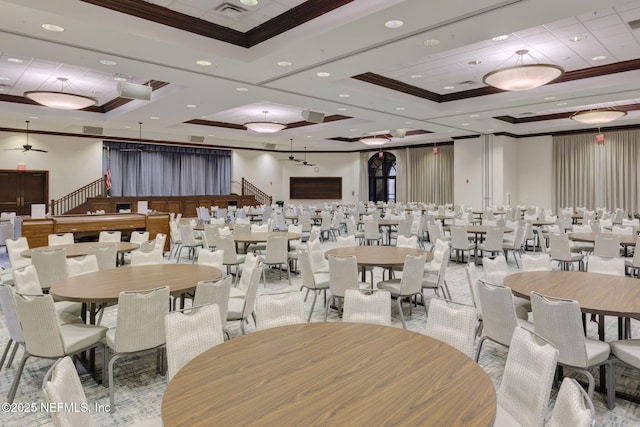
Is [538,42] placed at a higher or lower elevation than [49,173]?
higher

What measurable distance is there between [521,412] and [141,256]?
4.50 meters

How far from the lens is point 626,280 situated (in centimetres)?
380

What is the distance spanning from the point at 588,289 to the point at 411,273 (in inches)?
66.2

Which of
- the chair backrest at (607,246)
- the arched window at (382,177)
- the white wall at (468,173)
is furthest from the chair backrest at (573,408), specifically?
the arched window at (382,177)

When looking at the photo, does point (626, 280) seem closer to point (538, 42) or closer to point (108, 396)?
point (108, 396)

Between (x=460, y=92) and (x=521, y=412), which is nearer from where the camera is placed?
(x=521, y=412)

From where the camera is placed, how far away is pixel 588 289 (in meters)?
3.49

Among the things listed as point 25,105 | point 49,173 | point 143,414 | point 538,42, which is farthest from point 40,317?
point 49,173

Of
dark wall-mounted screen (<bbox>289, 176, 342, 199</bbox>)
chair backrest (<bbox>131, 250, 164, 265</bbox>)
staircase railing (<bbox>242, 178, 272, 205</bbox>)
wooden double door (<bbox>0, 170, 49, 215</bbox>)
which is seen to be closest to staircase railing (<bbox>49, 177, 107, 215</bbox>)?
wooden double door (<bbox>0, 170, 49, 215</bbox>)

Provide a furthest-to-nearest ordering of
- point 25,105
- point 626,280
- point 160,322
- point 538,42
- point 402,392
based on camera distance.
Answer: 1. point 25,105
2. point 538,42
3. point 626,280
4. point 160,322
5. point 402,392

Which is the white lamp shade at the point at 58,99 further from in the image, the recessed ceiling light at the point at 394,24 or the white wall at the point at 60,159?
the white wall at the point at 60,159

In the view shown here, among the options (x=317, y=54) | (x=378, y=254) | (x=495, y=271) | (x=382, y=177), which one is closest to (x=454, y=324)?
(x=495, y=271)

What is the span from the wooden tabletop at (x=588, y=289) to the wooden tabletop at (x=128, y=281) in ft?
9.34

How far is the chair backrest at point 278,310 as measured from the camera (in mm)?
2922
